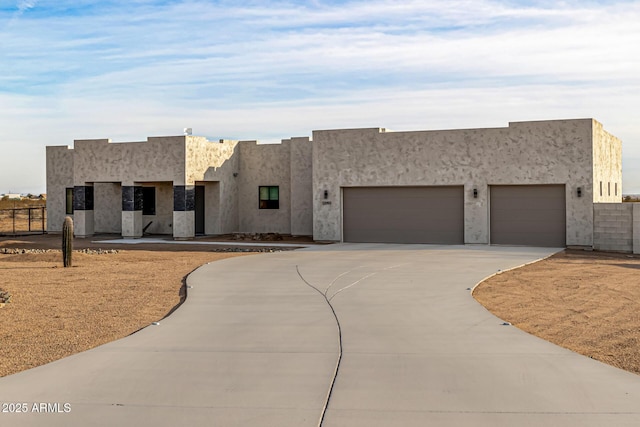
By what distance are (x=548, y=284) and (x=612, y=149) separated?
17149 millimetres

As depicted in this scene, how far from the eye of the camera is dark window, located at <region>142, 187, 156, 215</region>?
3616cm

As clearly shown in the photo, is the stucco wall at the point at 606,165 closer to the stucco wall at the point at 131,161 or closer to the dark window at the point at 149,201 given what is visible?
the stucco wall at the point at 131,161

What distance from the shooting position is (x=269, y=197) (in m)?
34.3

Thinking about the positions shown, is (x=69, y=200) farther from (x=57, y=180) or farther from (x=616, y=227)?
(x=616, y=227)

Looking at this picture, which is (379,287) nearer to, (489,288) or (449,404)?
(489,288)

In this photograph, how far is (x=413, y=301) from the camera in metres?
12.5

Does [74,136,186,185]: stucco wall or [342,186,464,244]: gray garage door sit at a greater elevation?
[74,136,186,185]: stucco wall

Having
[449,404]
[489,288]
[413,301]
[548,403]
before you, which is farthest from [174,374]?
[489,288]

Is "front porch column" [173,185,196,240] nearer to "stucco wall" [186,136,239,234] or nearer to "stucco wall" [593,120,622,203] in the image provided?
"stucco wall" [186,136,239,234]

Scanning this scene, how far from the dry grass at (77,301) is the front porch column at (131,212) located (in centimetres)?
949

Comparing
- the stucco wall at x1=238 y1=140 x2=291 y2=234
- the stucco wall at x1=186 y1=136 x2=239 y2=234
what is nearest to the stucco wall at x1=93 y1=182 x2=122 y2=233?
the stucco wall at x1=186 y1=136 x2=239 y2=234

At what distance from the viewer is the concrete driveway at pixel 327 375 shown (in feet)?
20.0

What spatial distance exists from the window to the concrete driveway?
21590 mm

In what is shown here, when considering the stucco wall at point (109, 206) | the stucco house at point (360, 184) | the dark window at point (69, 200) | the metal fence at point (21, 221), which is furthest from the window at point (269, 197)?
the metal fence at point (21, 221)
